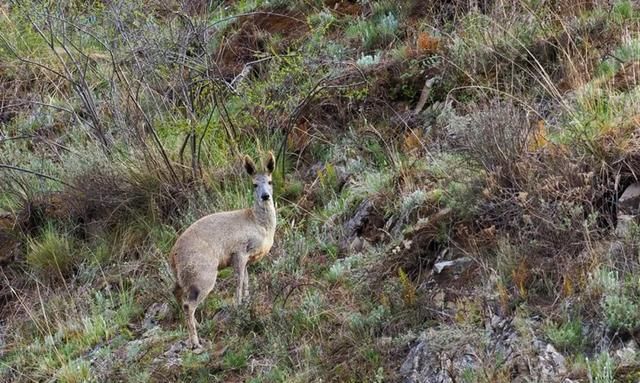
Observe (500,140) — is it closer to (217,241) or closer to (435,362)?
A: (435,362)

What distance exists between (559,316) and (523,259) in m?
0.71

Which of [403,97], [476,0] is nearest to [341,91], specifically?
[403,97]

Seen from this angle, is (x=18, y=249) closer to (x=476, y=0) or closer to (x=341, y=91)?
(x=341, y=91)

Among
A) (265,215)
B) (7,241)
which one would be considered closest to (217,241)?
(265,215)

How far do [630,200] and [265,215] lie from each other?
9.92 ft

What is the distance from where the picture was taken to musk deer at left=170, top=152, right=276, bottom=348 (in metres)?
8.12

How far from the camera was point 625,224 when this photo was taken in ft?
23.9

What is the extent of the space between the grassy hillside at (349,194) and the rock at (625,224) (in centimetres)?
2

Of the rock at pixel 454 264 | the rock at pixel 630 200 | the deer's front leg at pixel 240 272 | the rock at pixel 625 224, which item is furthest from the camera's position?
the deer's front leg at pixel 240 272

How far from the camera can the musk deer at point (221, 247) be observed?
8.12 metres

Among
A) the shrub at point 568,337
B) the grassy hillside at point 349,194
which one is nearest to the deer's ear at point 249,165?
the grassy hillside at point 349,194

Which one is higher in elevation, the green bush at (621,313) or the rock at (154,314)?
the green bush at (621,313)

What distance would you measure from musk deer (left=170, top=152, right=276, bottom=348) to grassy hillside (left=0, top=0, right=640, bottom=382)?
30cm

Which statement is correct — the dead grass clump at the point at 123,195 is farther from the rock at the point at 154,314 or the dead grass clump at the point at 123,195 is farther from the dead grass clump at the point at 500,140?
the dead grass clump at the point at 500,140
